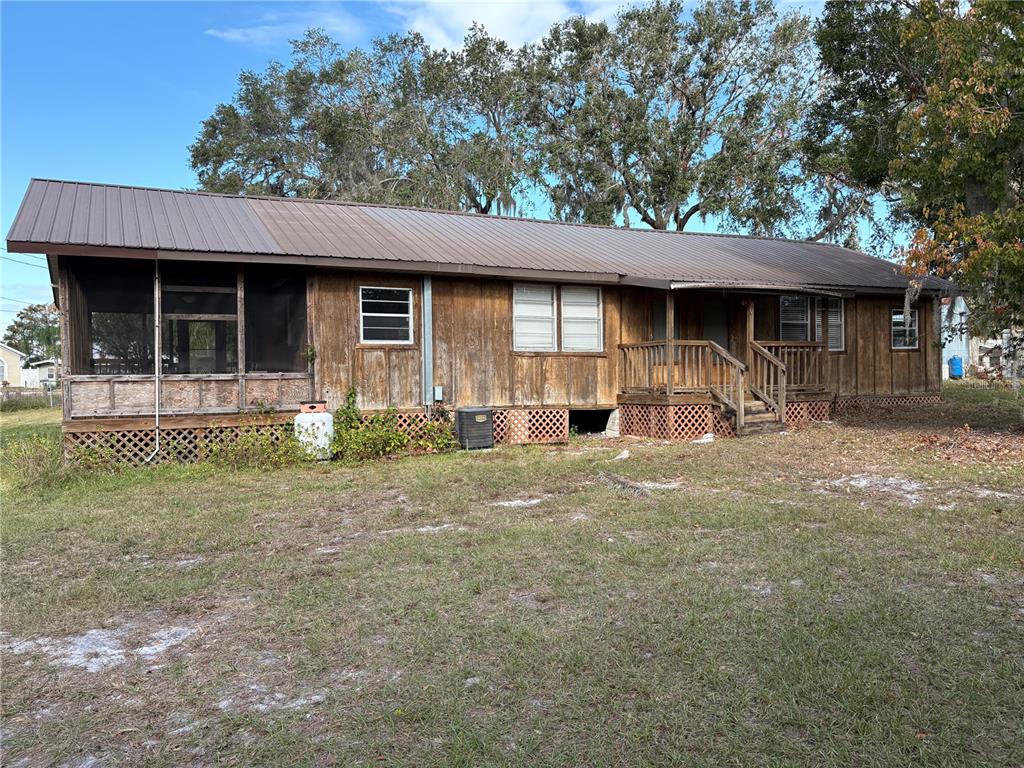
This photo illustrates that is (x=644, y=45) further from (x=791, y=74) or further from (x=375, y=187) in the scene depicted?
(x=375, y=187)

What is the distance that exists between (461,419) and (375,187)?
2091cm

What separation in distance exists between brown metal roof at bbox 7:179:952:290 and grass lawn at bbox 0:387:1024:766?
438 cm

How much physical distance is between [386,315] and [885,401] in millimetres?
11967

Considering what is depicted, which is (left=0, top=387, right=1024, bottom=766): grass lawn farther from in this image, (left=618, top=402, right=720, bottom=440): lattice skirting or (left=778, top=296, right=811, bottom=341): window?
(left=778, top=296, right=811, bottom=341): window

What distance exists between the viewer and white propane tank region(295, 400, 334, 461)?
1087cm

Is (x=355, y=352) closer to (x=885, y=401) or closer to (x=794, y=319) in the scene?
(x=794, y=319)

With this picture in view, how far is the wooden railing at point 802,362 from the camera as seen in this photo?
576 inches

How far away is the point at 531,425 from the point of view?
1356 cm

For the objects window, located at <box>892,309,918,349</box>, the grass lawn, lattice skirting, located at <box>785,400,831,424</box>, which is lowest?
the grass lawn

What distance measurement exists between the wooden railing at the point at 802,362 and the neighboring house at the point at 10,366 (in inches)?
2474

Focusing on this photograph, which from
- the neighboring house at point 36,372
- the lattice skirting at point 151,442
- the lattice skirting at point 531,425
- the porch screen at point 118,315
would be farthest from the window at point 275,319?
the neighboring house at point 36,372

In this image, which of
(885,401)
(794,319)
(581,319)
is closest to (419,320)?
(581,319)

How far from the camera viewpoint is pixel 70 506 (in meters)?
7.87

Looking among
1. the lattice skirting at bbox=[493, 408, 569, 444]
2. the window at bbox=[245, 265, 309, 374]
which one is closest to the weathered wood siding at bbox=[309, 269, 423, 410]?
the window at bbox=[245, 265, 309, 374]
